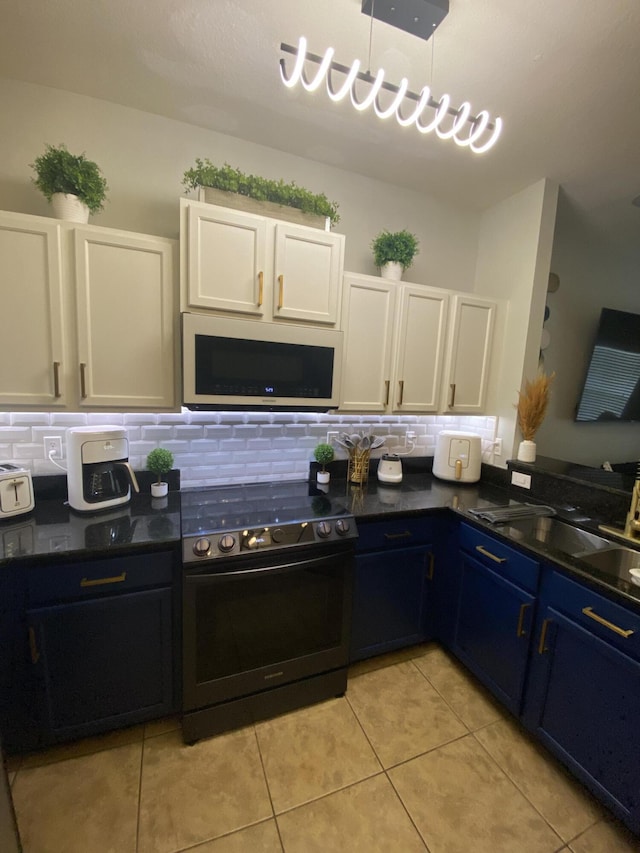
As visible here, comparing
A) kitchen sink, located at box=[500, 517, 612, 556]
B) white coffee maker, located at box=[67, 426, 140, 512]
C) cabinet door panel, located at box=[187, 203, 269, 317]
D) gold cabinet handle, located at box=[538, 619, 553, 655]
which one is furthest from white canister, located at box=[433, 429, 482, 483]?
white coffee maker, located at box=[67, 426, 140, 512]

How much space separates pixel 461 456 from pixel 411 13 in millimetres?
2106

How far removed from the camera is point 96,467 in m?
1.63

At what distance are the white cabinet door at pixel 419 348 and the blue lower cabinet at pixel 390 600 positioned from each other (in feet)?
2.94

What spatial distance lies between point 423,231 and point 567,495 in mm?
1950

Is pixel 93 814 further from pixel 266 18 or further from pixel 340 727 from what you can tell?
pixel 266 18

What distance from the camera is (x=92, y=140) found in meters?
1.73

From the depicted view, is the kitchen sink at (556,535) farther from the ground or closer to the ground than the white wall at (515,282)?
closer to the ground

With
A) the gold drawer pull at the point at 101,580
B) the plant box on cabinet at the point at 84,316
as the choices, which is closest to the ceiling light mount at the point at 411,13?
the plant box on cabinet at the point at 84,316

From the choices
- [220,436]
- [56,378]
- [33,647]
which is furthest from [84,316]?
[33,647]

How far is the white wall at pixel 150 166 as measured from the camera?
1638 mm

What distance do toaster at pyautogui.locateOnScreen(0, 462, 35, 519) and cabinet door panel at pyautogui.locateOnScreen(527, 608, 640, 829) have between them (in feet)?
7.57

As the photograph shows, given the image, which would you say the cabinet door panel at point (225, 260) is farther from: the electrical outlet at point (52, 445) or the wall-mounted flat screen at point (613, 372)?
the wall-mounted flat screen at point (613, 372)

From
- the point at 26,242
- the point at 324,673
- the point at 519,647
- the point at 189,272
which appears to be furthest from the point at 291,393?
the point at 519,647

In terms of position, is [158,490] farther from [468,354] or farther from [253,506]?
[468,354]
